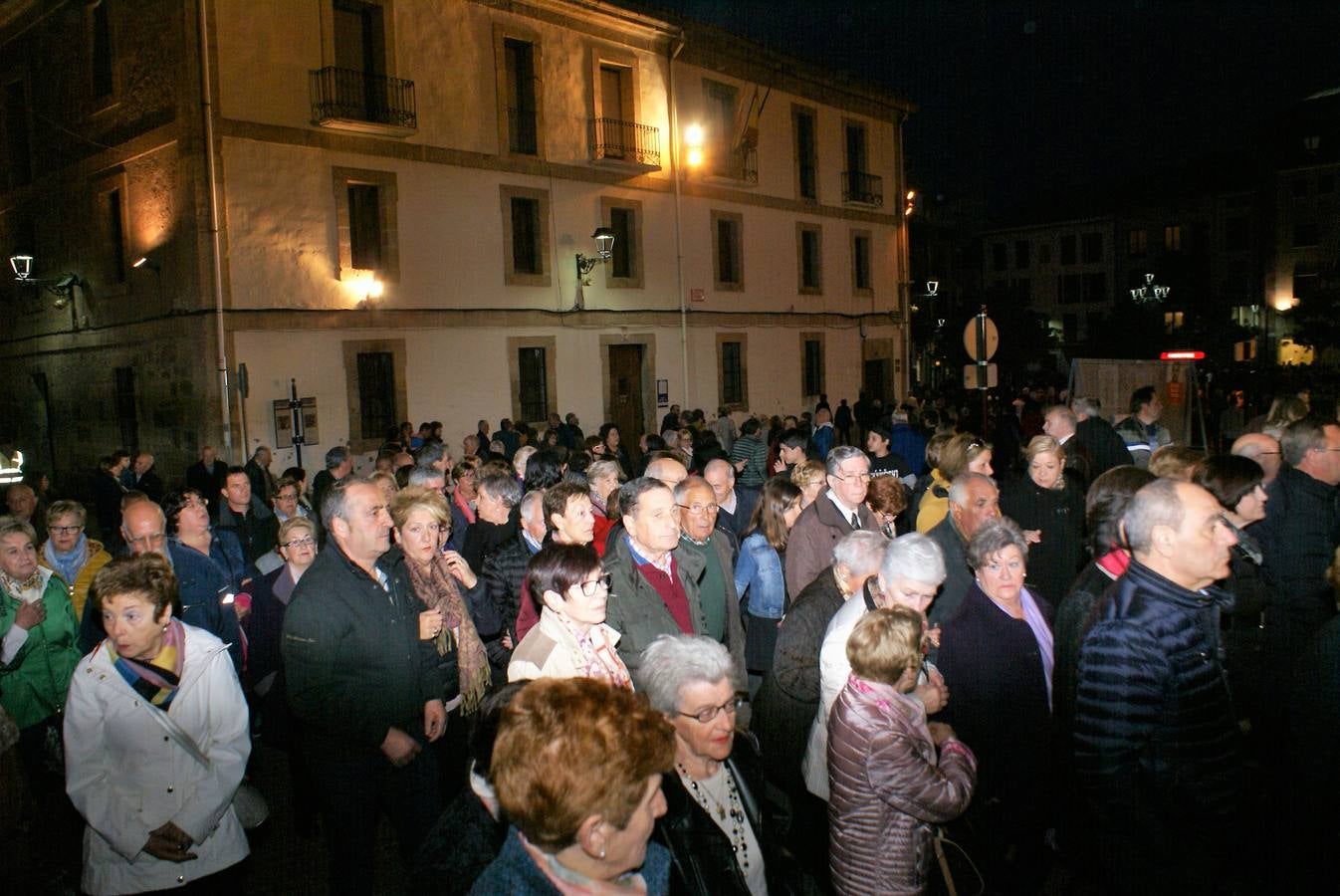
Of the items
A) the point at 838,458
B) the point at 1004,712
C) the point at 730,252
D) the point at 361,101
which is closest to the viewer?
the point at 1004,712

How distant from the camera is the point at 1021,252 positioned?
212 ft

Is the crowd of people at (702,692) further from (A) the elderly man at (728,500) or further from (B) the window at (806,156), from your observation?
(B) the window at (806,156)

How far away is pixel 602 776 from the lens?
207 centimetres

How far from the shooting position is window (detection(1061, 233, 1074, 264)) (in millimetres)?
62750

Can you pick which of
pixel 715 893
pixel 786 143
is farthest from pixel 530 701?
pixel 786 143

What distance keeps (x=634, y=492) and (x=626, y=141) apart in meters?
17.9

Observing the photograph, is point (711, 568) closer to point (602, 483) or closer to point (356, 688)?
point (602, 483)

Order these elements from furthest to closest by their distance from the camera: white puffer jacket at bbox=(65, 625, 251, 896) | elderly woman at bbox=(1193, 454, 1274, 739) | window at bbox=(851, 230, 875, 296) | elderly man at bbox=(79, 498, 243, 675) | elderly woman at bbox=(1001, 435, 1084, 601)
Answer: window at bbox=(851, 230, 875, 296), elderly woman at bbox=(1001, 435, 1084, 601), elderly man at bbox=(79, 498, 243, 675), elderly woman at bbox=(1193, 454, 1274, 739), white puffer jacket at bbox=(65, 625, 251, 896)

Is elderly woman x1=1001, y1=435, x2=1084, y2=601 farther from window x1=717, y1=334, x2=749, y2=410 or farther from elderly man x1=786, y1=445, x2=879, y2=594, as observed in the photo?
window x1=717, y1=334, x2=749, y2=410

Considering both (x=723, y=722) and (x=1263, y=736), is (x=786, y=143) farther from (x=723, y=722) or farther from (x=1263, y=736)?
(x=723, y=722)

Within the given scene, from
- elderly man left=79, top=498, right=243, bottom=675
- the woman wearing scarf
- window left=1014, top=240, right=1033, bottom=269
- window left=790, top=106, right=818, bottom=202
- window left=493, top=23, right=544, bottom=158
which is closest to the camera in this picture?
the woman wearing scarf

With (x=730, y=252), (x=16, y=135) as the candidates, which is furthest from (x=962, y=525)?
(x=16, y=135)

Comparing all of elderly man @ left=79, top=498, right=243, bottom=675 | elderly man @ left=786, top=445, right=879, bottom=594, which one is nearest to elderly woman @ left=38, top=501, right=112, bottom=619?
elderly man @ left=79, top=498, right=243, bottom=675

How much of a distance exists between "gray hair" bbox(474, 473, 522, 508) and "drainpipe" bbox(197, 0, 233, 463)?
1060 centimetres
